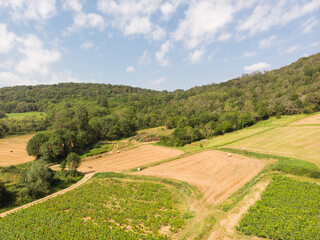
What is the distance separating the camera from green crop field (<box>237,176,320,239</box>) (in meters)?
16.1

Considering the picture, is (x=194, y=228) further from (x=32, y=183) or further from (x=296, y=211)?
(x=32, y=183)

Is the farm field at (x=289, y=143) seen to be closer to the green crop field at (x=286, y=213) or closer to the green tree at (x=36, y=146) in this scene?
the green crop field at (x=286, y=213)

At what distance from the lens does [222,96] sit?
401ft

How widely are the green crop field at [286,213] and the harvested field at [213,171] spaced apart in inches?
215

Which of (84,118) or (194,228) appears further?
(84,118)

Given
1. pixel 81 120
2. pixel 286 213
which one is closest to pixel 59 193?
pixel 286 213

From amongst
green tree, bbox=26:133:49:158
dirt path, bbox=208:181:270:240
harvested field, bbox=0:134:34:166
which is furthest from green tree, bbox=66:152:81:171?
dirt path, bbox=208:181:270:240

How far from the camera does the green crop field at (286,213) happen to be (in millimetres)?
16062

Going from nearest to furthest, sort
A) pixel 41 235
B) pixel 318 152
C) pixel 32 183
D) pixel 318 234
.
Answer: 1. pixel 318 234
2. pixel 41 235
3. pixel 32 183
4. pixel 318 152

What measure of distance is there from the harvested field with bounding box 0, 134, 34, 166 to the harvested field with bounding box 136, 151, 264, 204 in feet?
151

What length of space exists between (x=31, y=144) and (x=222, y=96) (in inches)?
4570

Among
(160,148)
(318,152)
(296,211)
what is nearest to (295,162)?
(318,152)

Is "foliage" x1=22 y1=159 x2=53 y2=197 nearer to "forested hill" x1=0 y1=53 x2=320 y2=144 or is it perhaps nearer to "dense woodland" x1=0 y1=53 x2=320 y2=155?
"dense woodland" x1=0 y1=53 x2=320 y2=155

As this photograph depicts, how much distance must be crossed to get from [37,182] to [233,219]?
32761mm
